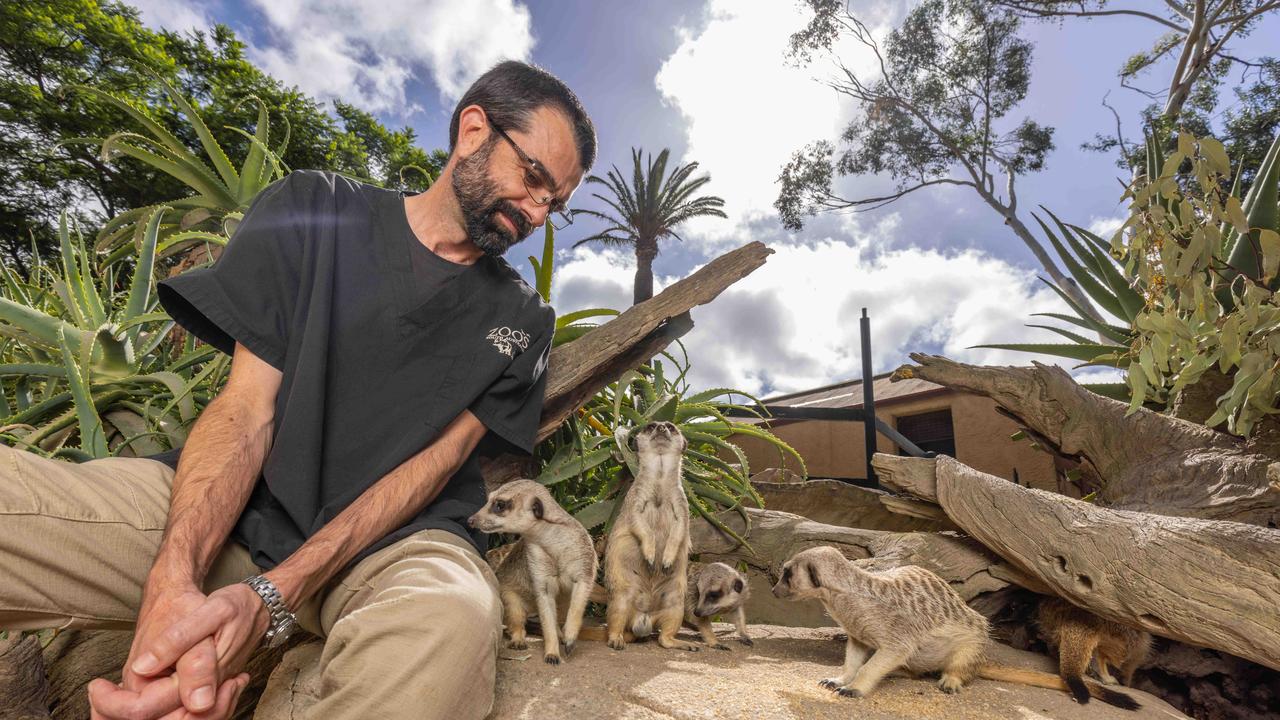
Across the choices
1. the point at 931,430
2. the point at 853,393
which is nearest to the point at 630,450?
the point at 931,430

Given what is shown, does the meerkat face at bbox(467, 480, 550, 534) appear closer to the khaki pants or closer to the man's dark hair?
the khaki pants

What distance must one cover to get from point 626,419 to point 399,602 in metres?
2.24

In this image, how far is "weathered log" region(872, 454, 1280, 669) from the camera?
204 centimetres

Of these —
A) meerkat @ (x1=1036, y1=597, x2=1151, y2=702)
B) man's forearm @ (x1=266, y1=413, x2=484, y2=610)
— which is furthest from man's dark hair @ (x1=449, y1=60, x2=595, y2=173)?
meerkat @ (x1=1036, y1=597, x2=1151, y2=702)

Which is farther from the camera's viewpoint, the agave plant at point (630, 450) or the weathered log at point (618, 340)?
the agave plant at point (630, 450)

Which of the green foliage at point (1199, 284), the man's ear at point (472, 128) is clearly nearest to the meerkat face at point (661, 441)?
the man's ear at point (472, 128)

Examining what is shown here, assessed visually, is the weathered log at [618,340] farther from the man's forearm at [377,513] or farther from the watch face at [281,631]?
the watch face at [281,631]

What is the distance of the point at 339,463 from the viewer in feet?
5.97

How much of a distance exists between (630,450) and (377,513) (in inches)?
61.5

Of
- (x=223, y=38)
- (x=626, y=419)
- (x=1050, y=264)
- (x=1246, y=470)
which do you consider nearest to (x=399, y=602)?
(x=626, y=419)

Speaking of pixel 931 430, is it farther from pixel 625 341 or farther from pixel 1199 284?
pixel 625 341

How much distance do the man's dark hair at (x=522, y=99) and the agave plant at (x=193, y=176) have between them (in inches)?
77.0

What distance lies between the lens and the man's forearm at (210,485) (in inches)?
56.6

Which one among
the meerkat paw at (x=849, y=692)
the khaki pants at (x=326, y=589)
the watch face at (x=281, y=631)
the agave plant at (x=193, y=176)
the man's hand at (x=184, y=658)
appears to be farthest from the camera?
the agave plant at (x=193, y=176)
